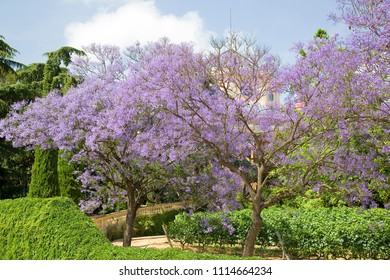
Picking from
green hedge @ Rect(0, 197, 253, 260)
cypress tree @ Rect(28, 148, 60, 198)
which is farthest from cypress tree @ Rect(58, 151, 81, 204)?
green hedge @ Rect(0, 197, 253, 260)

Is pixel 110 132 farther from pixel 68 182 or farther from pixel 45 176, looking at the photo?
pixel 68 182

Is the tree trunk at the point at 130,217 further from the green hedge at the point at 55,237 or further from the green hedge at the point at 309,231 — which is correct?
the green hedge at the point at 55,237

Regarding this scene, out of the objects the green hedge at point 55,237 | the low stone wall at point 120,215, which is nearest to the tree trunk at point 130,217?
the green hedge at point 55,237

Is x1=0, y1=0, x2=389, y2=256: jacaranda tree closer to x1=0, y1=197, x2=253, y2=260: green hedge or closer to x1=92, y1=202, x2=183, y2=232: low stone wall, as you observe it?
x1=0, y1=197, x2=253, y2=260: green hedge

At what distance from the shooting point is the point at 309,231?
1360 cm

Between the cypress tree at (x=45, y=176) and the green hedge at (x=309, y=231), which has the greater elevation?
the cypress tree at (x=45, y=176)

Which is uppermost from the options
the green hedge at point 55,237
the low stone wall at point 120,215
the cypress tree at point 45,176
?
the cypress tree at point 45,176

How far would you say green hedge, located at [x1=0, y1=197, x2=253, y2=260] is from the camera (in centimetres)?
744

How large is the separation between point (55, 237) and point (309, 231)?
7749mm

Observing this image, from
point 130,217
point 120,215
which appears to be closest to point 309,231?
point 130,217

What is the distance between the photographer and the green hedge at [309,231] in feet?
42.3

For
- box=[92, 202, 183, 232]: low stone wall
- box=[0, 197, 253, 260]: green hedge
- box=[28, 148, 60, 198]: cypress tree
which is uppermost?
box=[28, 148, 60, 198]: cypress tree

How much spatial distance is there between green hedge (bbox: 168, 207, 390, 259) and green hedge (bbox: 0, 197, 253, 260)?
5298mm

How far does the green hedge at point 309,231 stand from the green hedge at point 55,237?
5.30 metres
